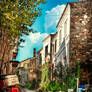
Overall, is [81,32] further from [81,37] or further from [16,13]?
[16,13]

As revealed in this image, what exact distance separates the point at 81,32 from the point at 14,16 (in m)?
7.69

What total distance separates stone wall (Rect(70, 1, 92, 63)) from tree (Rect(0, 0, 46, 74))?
534cm

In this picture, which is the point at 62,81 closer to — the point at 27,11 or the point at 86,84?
the point at 86,84

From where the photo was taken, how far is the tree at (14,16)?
7070 mm

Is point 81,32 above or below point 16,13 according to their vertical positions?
above

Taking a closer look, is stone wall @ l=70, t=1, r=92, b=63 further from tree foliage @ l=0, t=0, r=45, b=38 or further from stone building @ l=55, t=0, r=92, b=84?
tree foliage @ l=0, t=0, r=45, b=38

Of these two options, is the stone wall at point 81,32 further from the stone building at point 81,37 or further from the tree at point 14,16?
the tree at point 14,16

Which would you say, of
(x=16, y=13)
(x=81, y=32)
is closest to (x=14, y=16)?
(x=16, y=13)

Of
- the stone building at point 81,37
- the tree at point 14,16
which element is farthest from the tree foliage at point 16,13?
the stone building at point 81,37

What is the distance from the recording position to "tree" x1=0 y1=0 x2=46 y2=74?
23.2 ft

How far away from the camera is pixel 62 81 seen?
14.8m

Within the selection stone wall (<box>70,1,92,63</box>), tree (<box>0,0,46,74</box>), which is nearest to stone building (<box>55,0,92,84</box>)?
stone wall (<box>70,1,92,63</box>)

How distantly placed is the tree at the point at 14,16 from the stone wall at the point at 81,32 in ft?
17.5

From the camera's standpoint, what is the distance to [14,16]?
729 cm
